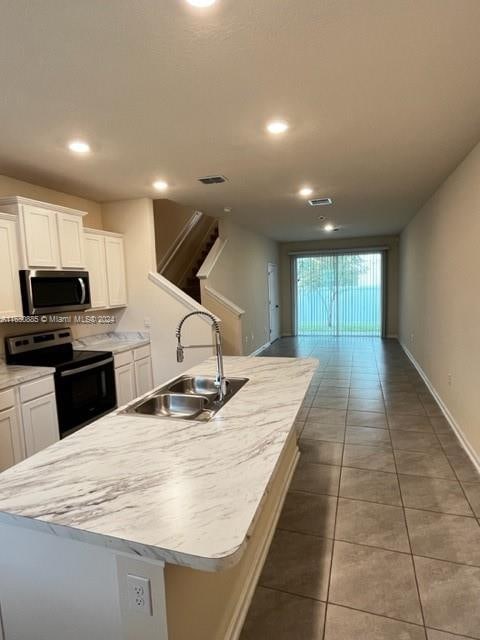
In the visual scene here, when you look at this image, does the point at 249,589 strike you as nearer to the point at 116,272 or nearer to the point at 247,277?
the point at 116,272

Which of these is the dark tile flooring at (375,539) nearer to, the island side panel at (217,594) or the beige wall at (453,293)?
the island side panel at (217,594)

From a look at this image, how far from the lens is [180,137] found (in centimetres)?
262

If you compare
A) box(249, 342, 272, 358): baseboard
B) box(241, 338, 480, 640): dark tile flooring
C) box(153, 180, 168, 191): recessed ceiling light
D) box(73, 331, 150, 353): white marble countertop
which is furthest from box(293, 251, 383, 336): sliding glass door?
box(153, 180, 168, 191): recessed ceiling light

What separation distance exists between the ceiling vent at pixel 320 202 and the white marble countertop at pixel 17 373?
3.69 m

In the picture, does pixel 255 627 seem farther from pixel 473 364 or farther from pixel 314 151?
pixel 314 151

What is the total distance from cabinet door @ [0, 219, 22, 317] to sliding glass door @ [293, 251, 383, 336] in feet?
24.6

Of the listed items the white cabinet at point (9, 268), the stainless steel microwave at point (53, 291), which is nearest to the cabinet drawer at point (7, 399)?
the white cabinet at point (9, 268)

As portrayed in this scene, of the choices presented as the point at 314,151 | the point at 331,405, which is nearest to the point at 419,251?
the point at 331,405

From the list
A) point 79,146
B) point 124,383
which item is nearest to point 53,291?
point 124,383

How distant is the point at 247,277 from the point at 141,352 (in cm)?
335

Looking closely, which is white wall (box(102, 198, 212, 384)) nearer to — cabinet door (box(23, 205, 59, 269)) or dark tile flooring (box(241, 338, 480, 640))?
cabinet door (box(23, 205, 59, 269))

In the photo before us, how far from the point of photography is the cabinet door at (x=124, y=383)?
153 inches

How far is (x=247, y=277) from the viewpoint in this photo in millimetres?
7172

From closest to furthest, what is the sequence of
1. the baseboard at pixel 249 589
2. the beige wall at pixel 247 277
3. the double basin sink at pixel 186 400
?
the baseboard at pixel 249 589 < the double basin sink at pixel 186 400 < the beige wall at pixel 247 277
